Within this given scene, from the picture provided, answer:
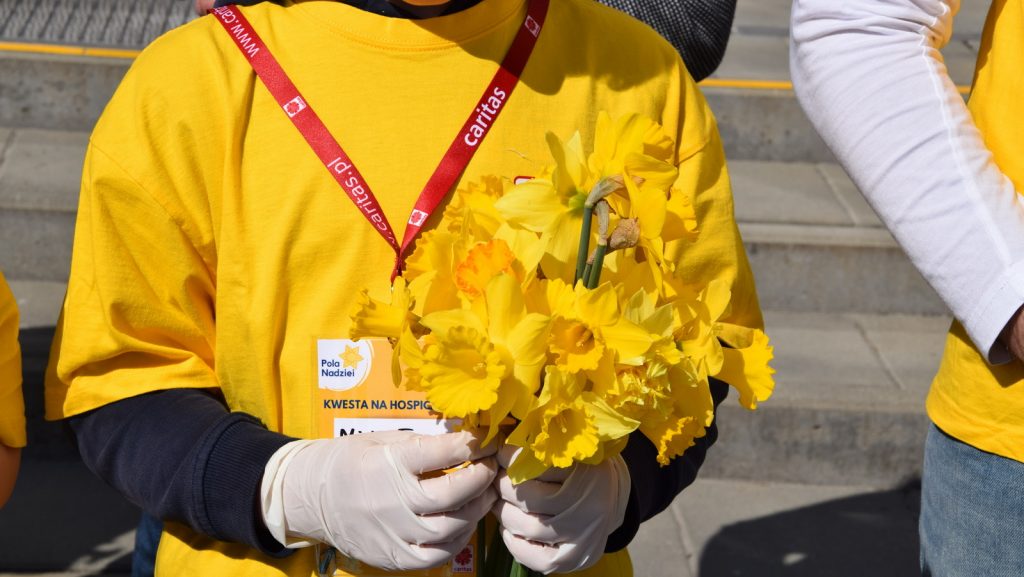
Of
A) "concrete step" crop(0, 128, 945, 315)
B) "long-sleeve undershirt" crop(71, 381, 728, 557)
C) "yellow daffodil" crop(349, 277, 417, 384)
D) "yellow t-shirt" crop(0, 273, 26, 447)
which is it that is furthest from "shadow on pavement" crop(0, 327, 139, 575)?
"yellow daffodil" crop(349, 277, 417, 384)

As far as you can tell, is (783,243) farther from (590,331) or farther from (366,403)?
(590,331)

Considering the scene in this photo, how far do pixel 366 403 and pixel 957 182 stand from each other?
0.76 metres

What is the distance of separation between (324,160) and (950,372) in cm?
89

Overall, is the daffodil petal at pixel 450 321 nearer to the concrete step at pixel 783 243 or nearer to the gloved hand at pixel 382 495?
the gloved hand at pixel 382 495

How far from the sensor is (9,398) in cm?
158

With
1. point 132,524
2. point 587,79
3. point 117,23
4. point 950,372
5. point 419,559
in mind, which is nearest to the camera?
point 419,559

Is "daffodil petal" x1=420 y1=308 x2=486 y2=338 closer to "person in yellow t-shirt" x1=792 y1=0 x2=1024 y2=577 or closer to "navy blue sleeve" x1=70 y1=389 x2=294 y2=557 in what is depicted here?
"navy blue sleeve" x1=70 y1=389 x2=294 y2=557

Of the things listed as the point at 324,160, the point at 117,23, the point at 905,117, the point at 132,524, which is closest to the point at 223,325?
the point at 324,160

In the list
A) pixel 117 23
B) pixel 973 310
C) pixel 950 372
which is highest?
pixel 973 310

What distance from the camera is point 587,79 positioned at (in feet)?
4.79

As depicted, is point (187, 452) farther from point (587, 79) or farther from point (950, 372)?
point (950, 372)

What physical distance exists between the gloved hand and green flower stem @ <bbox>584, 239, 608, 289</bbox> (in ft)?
0.81

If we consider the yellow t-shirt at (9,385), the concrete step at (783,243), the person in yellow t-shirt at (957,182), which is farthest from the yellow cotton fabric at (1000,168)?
the concrete step at (783,243)

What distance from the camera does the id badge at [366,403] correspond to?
139 centimetres
